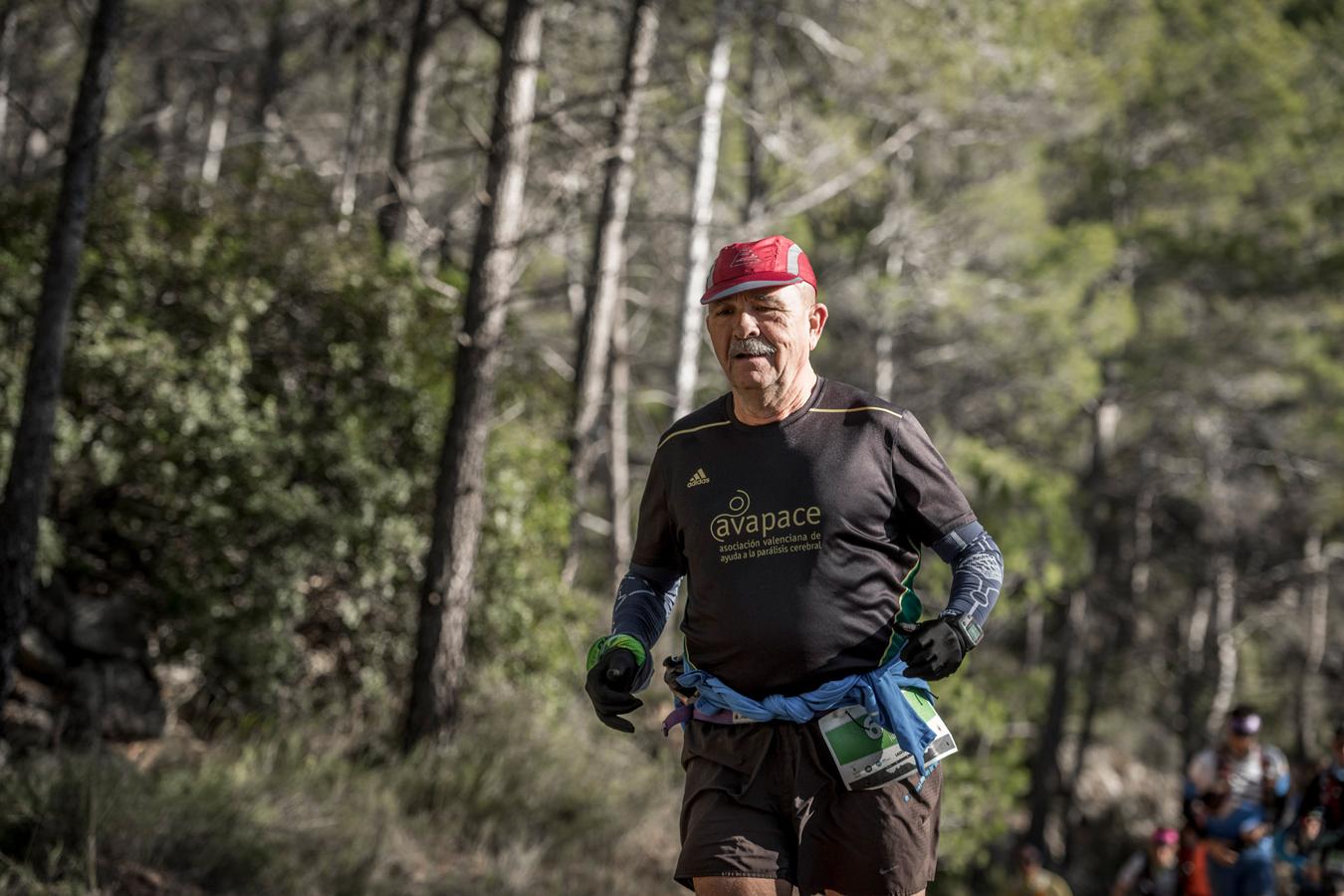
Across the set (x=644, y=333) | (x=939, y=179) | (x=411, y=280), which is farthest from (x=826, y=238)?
(x=411, y=280)

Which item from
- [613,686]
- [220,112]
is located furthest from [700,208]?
[220,112]

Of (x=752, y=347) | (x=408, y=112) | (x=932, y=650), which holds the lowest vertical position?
(x=932, y=650)

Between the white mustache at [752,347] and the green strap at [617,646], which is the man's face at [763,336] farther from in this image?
the green strap at [617,646]

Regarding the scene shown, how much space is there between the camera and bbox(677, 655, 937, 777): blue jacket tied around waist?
10.1 ft

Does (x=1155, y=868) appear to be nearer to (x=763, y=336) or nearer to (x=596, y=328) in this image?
(x=596, y=328)

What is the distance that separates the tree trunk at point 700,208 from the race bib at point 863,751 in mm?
9703

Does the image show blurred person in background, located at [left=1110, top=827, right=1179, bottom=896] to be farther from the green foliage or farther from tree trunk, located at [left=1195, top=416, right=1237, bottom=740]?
tree trunk, located at [left=1195, top=416, right=1237, bottom=740]

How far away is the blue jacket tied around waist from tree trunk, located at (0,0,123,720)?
166 inches

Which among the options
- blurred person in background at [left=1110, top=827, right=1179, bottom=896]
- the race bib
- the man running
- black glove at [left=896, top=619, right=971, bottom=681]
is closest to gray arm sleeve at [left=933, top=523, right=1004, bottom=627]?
the man running

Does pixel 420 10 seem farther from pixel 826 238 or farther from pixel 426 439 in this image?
pixel 826 238

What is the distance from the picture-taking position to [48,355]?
6.06 meters

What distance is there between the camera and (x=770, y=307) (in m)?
3.23

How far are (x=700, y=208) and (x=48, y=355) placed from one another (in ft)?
26.0

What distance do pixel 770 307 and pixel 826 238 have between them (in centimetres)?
1578
